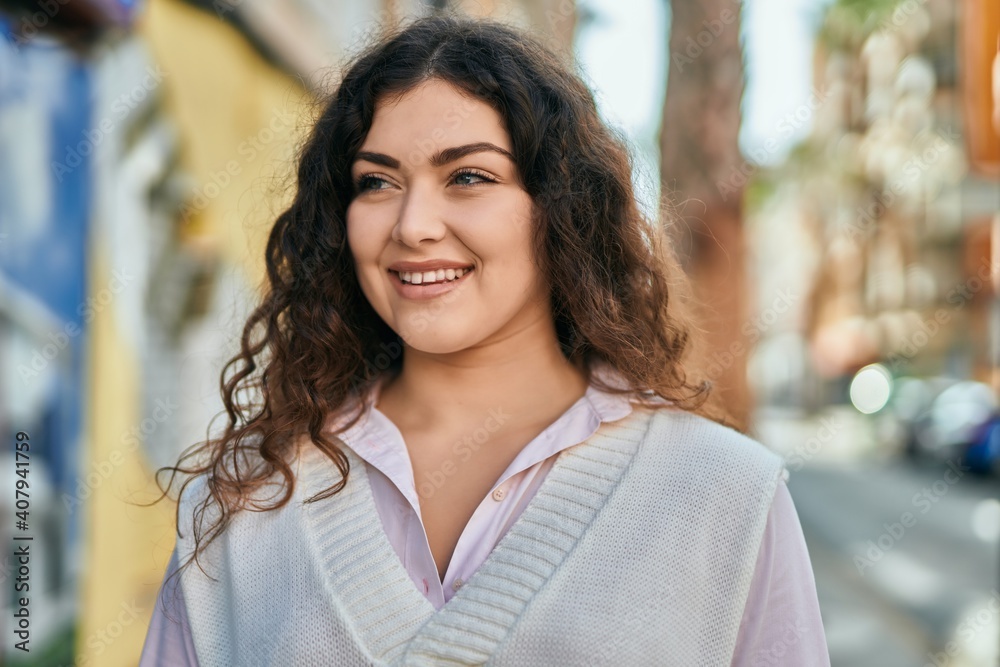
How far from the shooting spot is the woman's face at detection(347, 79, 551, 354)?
6.23ft

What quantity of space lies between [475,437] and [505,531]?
10.4 inches

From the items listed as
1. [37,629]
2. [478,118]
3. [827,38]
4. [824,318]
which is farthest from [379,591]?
[824,318]

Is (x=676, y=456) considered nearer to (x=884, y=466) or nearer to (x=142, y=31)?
(x=142, y=31)

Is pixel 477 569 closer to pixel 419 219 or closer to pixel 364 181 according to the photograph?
pixel 419 219

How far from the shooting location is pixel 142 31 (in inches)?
184

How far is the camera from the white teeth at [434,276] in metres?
1.91

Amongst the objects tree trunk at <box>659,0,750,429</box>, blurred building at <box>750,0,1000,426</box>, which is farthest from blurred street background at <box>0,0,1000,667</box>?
blurred building at <box>750,0,1000,426</box>

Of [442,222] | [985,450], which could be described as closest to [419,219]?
[442,222]

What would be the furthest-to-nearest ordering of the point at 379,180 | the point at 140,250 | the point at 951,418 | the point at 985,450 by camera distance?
the point at 951,418
the point at 985,450
the point at 140,250
the point at 379,180

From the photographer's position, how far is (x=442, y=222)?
1.90m

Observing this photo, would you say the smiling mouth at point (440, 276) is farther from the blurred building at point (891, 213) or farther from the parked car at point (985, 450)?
the blurred building at point (891, 213)

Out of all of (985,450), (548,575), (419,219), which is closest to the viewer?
(548,575)

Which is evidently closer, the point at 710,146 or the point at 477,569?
the point at 477,569

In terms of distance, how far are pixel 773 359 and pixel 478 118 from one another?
194 feet
